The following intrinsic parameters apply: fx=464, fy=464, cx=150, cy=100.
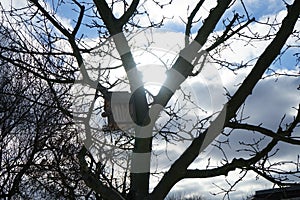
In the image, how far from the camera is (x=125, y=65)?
3287 millimetres

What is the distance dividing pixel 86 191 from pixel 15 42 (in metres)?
3.96

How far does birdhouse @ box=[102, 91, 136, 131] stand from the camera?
10.6ft

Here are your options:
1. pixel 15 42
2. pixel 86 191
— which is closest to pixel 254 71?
pixel 15 42

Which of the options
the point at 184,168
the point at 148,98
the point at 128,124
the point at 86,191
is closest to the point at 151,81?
the point at 148,98

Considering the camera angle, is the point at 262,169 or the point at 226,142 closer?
the point at 262,169

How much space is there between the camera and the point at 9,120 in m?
10.7

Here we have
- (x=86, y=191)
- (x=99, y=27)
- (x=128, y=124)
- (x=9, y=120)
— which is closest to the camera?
(x=128, y=124)

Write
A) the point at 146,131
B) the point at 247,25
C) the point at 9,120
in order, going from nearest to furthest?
the point at 146,131 < the point at 247,25 < the point at 9,120

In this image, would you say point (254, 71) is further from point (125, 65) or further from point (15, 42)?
point (15, 42)

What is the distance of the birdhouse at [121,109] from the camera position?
3230 mm

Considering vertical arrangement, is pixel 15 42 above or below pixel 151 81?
above

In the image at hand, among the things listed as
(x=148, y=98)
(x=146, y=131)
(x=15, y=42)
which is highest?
(x=15, y=42)

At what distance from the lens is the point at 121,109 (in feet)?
10.8

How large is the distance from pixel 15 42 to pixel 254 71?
6.34 ft
